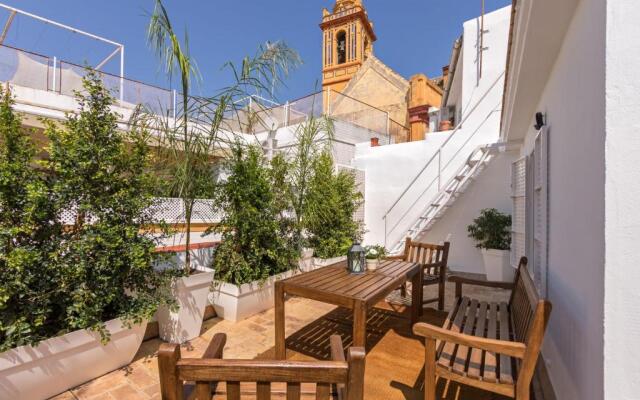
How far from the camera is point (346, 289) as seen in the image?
2.61 metres

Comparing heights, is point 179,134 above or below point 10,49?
below

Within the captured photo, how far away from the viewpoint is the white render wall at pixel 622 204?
1236 mm

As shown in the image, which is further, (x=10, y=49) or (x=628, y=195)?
(x=10, y=49)

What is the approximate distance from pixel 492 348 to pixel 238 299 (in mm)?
2761

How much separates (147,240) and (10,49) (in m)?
7.74

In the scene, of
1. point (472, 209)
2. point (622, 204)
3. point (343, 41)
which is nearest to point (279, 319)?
point (622, 204)

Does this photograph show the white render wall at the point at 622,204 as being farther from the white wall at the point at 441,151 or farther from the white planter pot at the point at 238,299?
the white wall at the point at 441,151

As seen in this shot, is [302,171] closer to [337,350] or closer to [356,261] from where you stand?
[356,261]

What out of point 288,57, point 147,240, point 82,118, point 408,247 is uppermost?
point 288,57

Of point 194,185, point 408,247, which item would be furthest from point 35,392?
point 408,247

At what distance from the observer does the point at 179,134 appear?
10.3 ft

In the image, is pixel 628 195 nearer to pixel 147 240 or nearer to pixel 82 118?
pixel 147 240

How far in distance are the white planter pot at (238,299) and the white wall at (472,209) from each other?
174 inches

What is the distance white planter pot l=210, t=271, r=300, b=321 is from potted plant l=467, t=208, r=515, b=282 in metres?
4.36
